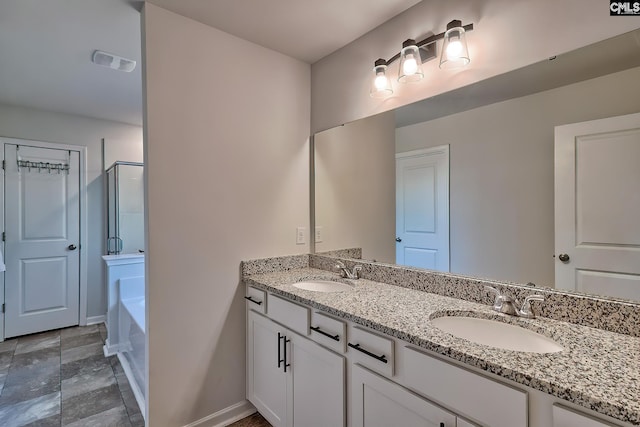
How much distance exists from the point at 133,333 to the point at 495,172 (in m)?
2.53

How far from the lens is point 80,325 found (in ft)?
11.5

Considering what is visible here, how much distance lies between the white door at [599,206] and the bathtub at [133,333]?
2212mm

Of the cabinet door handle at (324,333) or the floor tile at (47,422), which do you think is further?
the floor tile at (47,422)

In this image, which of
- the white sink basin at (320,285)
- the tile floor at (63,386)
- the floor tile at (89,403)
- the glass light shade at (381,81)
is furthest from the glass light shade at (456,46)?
the floor tile at (89,403)

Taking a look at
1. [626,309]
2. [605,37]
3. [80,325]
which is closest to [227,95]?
[605,37]

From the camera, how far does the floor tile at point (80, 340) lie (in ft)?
9.77

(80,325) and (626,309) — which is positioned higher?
(626,309)

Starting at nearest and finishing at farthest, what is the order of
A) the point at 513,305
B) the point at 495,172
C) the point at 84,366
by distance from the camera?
1. the point at 513,305
2. the point at 495,172
3. the point at 84,366

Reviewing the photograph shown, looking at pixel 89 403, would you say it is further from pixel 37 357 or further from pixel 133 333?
pixel 37 357

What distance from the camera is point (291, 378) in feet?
5.15

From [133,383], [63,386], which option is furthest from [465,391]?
[63,386]

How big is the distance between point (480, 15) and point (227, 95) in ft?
4.71

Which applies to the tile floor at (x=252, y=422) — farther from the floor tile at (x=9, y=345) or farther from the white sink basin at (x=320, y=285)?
the floor tile at (x=9, y=345)

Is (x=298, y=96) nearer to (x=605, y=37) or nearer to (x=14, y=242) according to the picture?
(x=605, y=37)
